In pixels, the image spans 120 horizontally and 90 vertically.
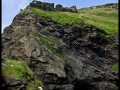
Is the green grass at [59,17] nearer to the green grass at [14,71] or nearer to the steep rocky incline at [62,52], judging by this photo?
the steep rocky incline at [62,52]

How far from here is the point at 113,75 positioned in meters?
62.9

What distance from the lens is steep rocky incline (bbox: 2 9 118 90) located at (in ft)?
166

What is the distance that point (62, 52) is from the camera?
5866cm

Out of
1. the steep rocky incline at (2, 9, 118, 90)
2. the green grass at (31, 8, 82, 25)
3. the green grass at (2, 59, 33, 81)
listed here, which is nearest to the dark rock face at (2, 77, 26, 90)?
the green grass at (2, 59, 33, 81)

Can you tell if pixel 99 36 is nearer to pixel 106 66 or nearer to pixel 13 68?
pixel 106 66

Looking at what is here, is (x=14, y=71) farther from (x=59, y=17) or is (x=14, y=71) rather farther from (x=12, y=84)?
(x=59, y=17)

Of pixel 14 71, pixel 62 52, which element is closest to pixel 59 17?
pixel 62 52

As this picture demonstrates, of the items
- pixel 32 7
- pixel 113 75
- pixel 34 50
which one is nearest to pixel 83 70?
pixel 113 75

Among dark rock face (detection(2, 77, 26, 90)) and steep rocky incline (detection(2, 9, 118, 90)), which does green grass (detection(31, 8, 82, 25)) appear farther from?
dark rock face (detection(2, 77, 26, 90))

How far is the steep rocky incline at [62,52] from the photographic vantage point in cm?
5062

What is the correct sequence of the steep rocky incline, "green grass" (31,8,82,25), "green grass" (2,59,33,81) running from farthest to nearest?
"green grass" (31,8,82,25)
the steep rocky incline
"green grass" (2,59,33,81)

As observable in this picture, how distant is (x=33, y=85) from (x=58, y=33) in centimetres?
3675

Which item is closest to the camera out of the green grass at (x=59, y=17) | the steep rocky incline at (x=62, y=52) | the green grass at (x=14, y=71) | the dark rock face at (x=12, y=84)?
the dark rock face at (x=12, y=84)

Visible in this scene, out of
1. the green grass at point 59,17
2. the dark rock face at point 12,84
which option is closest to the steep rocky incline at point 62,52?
the green grass at point 59,17
